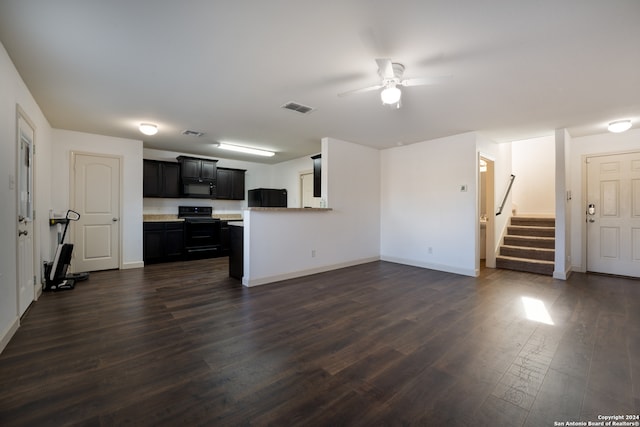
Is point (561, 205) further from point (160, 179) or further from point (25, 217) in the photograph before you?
point (160, 179)

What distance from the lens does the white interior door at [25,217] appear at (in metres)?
2.86

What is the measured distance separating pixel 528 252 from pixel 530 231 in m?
0.82

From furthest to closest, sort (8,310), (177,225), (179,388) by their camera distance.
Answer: (177,225) → (8,310) → (179,388)

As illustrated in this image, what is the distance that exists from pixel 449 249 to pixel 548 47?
352cm

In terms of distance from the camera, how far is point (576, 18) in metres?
1.88

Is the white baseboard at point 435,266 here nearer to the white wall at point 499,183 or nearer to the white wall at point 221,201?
the white wall at point 499,183

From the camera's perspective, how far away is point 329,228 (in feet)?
17.1

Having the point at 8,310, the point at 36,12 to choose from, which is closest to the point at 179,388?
the point at 8,310

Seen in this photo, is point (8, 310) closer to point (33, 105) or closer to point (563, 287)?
point (33, 105)

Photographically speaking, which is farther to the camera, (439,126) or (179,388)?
(439,126)

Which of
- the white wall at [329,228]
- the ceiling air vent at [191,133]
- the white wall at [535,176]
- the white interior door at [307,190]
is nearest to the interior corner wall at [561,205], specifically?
the white wall at [535,176]

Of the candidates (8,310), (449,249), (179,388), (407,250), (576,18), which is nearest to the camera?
(179,388)

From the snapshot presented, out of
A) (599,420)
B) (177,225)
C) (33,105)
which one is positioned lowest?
(599,420)

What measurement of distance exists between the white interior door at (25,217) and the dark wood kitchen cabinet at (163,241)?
2.31 m
